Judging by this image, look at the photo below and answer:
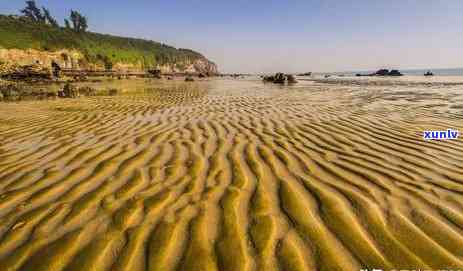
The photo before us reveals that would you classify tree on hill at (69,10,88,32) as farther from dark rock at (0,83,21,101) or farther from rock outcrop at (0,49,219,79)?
dark rock at (0,83,21,101)

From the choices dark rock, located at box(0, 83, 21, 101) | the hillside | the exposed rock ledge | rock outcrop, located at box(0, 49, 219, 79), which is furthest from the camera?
Result: the hillside

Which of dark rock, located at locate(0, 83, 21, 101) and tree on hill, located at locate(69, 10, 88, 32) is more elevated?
tree on hill, located at locate(69, 10, 88, 32)

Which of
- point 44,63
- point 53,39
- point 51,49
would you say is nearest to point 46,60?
point 44,63

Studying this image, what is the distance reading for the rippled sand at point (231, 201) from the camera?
177 centimetres

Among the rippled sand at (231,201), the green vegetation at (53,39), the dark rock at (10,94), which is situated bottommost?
the rippled sand at (231,201)

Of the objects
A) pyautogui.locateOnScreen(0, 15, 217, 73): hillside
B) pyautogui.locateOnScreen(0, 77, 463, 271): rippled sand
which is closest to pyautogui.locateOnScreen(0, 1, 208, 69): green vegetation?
pyautogui.locateOnScreen(0, 15, 217, 73): hillside

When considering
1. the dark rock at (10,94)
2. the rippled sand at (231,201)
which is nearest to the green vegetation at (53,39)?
the dark rock at (10,94)

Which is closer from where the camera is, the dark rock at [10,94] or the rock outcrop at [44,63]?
the dark rock at [10,94]

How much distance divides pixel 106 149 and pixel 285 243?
128 inches

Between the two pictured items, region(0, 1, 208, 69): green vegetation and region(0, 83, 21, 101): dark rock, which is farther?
region(0, 1, 208, 69): green vegetation

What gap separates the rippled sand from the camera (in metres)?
1.77

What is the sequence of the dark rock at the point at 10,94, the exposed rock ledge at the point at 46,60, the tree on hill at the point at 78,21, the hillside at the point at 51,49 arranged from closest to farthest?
the dark rock at the point at 10,94
the exposed rock ledge at the point at 46,60
the hillside at the point at 51,49
the tree on hill at the point at 78,21

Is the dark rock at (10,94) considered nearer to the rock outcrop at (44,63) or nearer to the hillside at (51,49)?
the rock outcrop at (44,63)

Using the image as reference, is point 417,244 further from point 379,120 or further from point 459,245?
point 379,120
